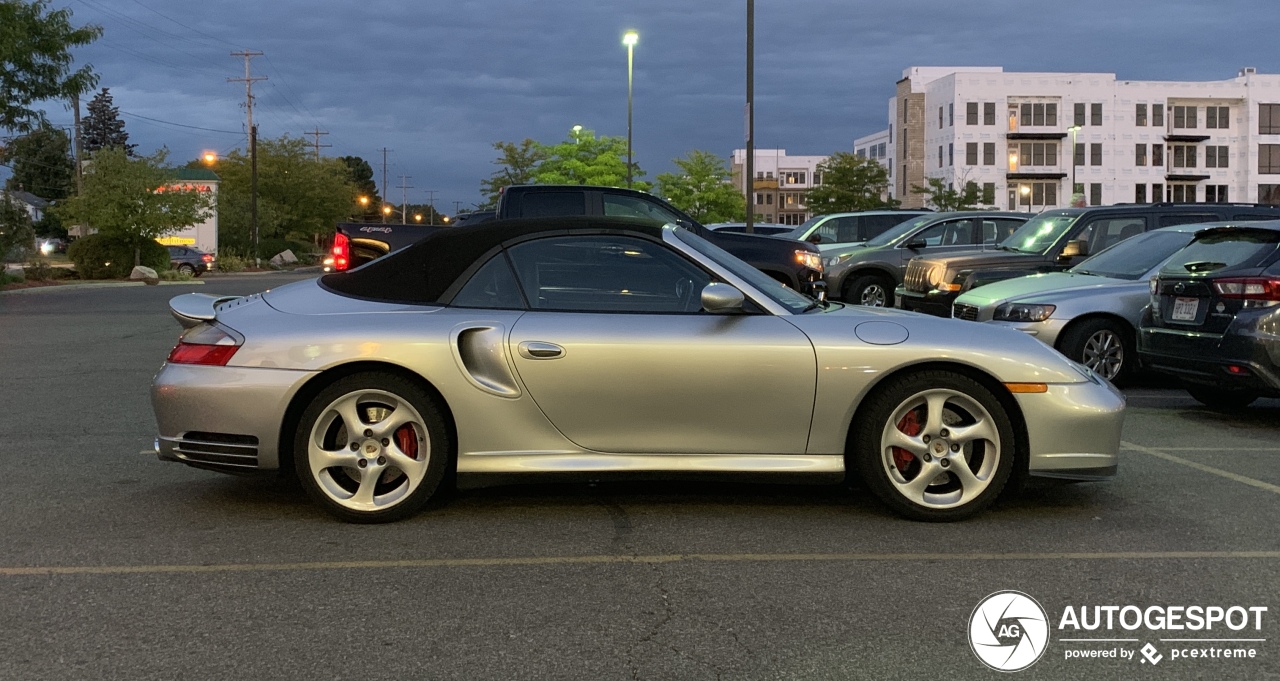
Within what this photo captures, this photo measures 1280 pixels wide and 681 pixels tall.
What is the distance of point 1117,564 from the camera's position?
497cm

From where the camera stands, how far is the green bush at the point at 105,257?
43031mm

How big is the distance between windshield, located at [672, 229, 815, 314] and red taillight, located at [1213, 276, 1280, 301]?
12.8 ft

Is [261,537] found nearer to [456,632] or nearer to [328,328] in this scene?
[328,328]

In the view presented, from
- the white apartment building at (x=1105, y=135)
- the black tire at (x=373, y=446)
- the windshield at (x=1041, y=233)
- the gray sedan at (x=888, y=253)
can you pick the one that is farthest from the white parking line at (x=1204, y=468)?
the white apartment building at (x=1105, y=135)

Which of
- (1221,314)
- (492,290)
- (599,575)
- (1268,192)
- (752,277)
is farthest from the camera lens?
(1268,192)

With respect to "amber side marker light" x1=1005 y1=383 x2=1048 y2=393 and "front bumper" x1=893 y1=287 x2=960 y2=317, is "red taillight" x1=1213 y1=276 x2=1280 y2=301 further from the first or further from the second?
"front bumper" x1=893 y1=287 x2=960 y2=317

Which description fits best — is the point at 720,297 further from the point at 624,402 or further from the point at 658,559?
the point at 658,559

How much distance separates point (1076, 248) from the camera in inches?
530

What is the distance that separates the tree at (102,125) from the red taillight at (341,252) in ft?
438

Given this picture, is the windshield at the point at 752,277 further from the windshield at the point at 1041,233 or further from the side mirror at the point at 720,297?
the windshield at the point at 1041,233

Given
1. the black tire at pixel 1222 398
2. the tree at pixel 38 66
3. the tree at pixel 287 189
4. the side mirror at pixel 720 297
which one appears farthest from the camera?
the tree at pixel 287 189

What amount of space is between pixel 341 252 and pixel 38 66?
68.9 feet

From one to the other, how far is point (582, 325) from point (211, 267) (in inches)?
2192

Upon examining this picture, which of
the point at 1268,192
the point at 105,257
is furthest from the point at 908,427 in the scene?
the point at 1268,192
